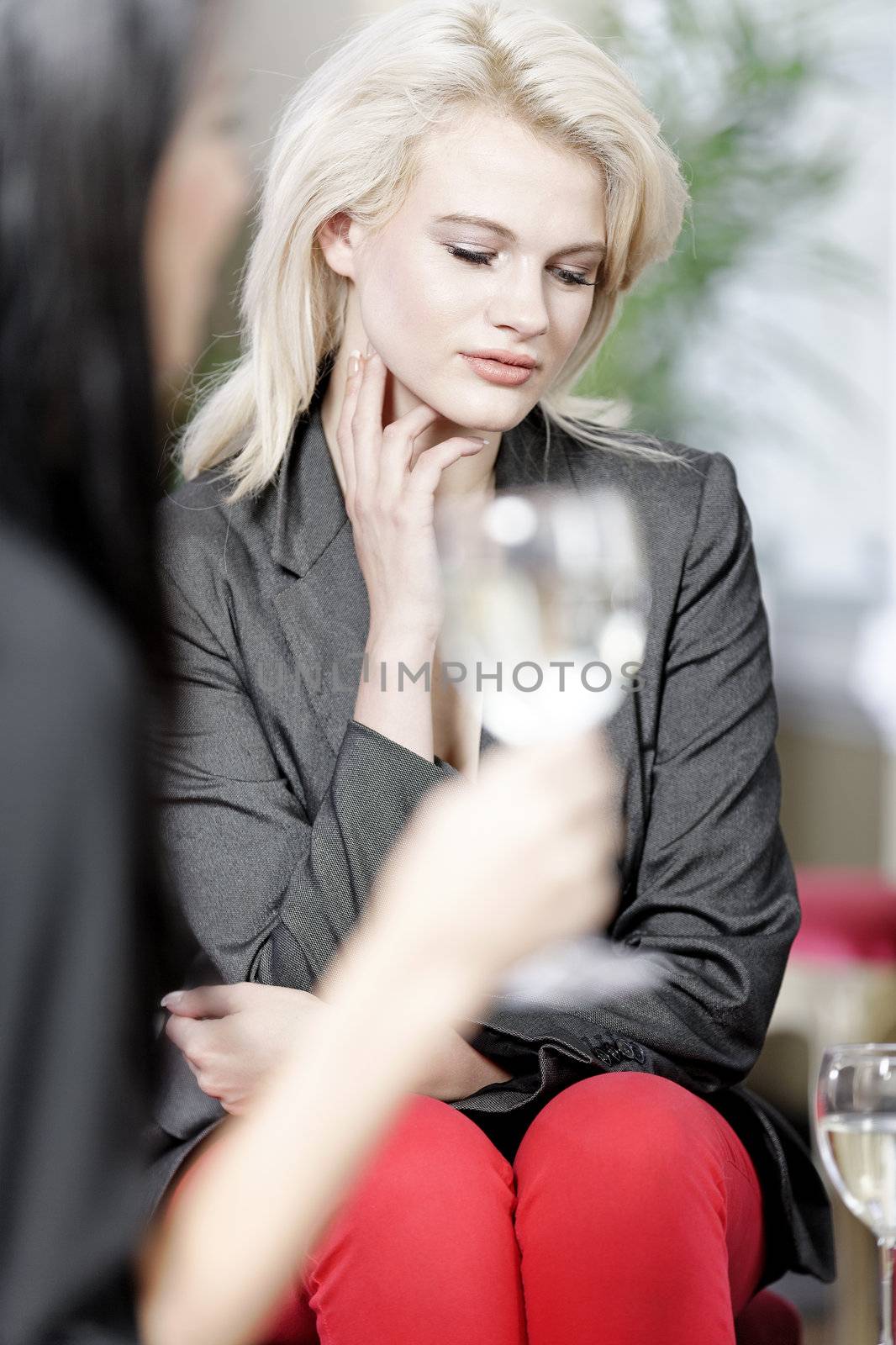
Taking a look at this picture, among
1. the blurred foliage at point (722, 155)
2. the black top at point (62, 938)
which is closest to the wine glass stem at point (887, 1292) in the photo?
the black top at point (62, 938)

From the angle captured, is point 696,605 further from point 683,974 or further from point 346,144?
point 346,144

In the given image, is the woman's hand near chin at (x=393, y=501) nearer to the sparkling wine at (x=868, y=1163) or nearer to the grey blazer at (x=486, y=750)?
the grey blazer at (x=486, y=750)

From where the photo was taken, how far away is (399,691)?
3.84 ft

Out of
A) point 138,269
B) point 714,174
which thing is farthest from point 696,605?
point 714,174

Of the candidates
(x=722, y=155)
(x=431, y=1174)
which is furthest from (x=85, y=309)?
(x=722, y=155)

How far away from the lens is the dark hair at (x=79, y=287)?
52 centimetres

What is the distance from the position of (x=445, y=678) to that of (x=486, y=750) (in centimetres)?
7

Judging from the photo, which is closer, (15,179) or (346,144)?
(15,179)

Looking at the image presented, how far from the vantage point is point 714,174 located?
2.99 metres

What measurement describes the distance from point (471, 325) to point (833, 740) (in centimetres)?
221

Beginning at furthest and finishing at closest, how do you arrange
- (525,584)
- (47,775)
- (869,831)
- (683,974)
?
(869,831)
(683,974)
(525,584)
(47,775)

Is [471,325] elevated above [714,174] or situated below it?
below

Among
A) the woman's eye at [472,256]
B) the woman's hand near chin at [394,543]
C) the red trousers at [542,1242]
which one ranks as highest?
the woman's eye at [472,256]

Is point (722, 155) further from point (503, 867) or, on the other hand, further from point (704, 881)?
point (503, 867)
